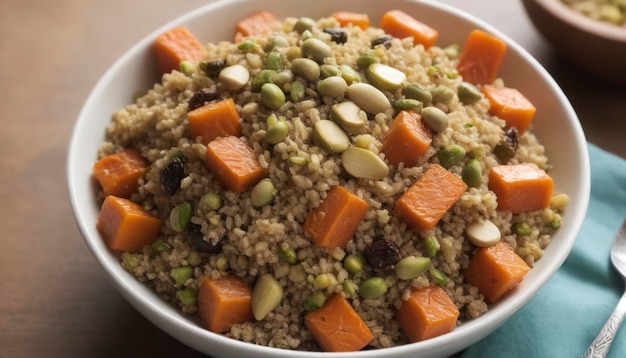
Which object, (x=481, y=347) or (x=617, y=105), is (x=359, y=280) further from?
(x=617, y=105)

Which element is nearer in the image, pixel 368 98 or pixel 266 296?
pixel 266 296

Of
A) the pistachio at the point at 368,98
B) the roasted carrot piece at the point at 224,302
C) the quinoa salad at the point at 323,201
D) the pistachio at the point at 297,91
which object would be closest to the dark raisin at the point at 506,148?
the quinoa salad at the point at 323,201

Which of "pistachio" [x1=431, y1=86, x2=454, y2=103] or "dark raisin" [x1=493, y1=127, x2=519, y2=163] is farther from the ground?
"pistachio" [x1=431, y1=86, x2=454, y2=103]

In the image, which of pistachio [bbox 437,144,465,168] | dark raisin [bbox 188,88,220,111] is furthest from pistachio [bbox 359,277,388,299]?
dark raisin [bbox 188,88,220,111]

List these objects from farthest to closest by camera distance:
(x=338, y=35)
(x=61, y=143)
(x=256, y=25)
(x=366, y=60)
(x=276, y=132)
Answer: (x=61, y=143) < (x=256, y=25) < (x=338, y=35) < (x=366, y=60) < (x=276, y=132)

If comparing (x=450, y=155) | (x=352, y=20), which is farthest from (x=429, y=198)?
(x=352, y=20)

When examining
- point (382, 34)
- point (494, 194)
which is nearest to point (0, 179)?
point (382, 34)

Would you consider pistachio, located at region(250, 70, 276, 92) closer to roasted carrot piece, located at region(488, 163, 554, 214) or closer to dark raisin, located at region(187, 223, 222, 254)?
dark raisin, located at region(187, 223, 222, 254)

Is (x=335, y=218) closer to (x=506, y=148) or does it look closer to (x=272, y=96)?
(x=272, y=96)
